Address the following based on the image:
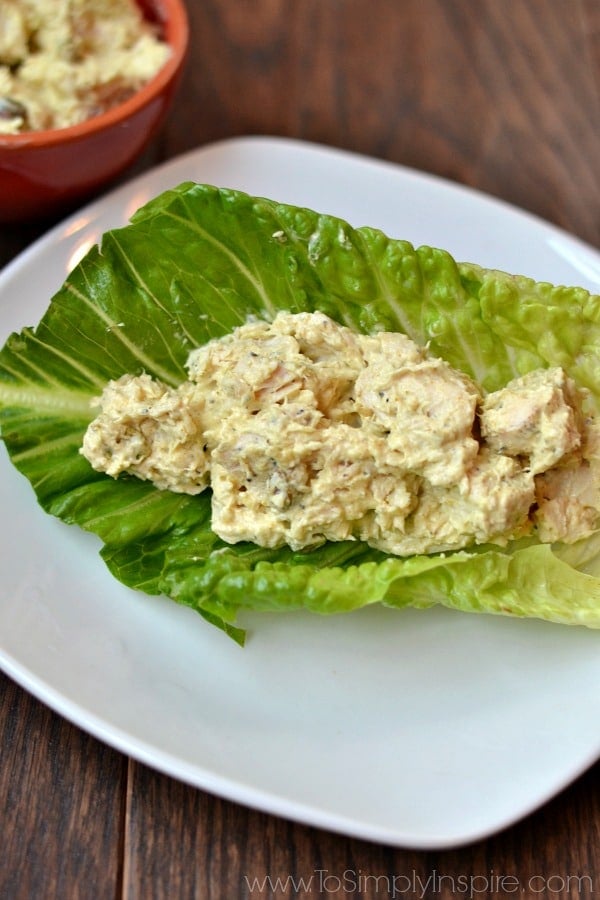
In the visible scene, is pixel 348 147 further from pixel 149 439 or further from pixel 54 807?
pixel 54 807

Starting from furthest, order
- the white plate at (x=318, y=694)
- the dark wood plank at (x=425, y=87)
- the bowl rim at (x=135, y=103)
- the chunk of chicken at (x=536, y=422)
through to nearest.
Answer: the dark wood plank at (x=425, y=87) < the bowl rim at (x=135, y=103) < the chunk of chicken at (x=536, y=422) < the white plate at (x=318, y=694)

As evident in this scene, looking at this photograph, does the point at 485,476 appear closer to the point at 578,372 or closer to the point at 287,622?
the point at 578,372

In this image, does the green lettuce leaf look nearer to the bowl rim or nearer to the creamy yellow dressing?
the bowl rim

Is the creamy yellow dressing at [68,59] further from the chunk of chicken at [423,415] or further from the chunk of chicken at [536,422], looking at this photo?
the chunk of chicken at [536,422]

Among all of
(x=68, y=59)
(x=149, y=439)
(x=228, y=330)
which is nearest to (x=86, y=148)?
(x=68, y=59)

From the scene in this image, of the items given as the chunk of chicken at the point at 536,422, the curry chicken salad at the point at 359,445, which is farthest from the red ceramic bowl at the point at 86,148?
the chunk of chicken at the point at 536,422

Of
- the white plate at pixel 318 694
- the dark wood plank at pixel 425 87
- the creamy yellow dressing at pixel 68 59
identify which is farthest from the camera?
the dark wood plank at pixel 425 87
